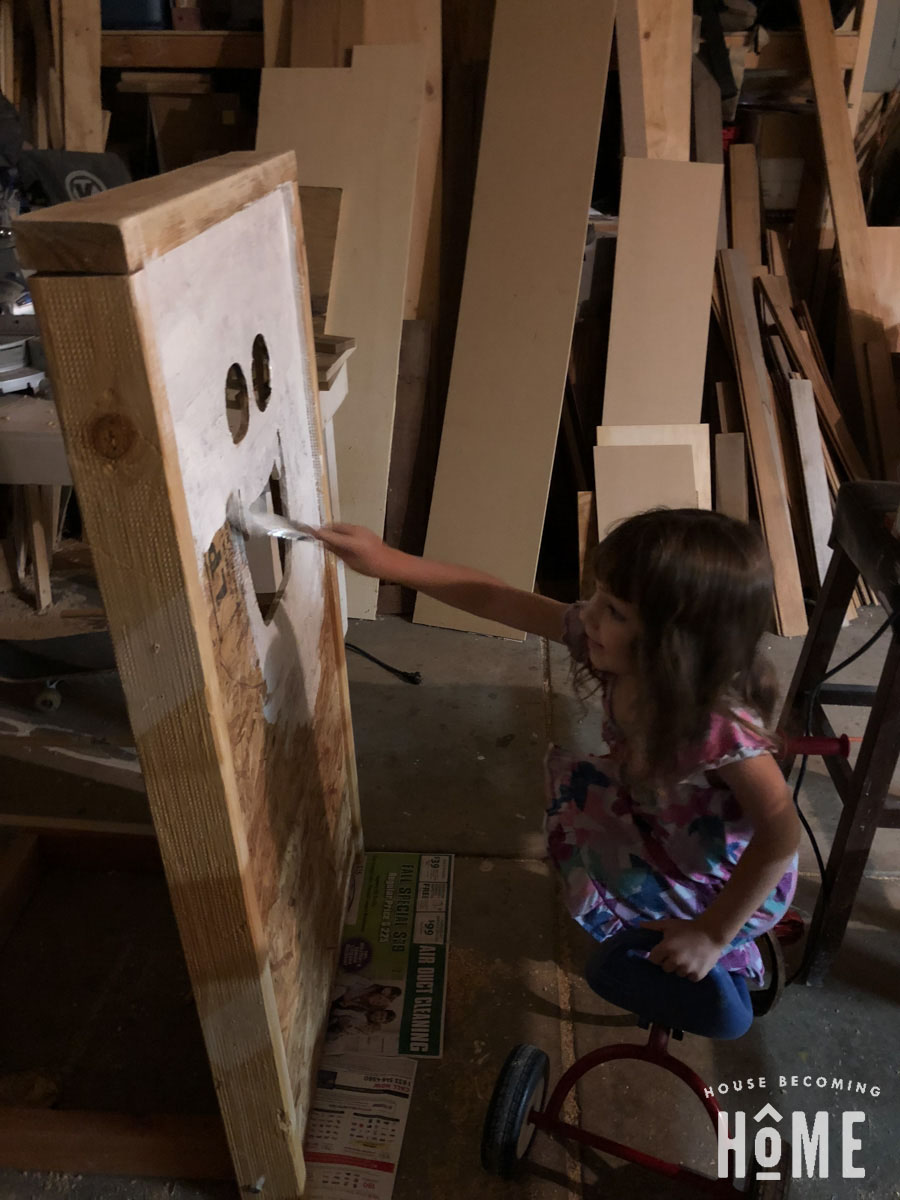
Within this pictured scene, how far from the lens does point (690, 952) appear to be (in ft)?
3.45

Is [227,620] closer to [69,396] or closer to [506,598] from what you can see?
[69,396]

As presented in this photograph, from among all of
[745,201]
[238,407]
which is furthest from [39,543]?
[745,201]

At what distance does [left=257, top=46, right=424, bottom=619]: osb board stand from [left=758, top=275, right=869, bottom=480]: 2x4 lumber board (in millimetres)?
1353

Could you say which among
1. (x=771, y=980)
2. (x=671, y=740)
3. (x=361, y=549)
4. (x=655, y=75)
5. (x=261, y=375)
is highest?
(x=655, y=75)

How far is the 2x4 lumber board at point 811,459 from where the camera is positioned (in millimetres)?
2857

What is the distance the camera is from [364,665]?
260cm

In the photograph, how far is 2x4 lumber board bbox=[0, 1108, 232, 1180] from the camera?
125 cm

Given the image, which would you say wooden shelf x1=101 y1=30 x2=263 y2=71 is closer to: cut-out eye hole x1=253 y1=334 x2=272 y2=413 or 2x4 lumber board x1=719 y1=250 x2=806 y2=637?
2x4 lumber board x1=719 y1=250 x2=806 y2=637

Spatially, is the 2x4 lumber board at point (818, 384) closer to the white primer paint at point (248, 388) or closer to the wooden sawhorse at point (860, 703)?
the wooden sawhorse at point (860, 703)

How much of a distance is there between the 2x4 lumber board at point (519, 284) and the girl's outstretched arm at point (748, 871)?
170 centimetres

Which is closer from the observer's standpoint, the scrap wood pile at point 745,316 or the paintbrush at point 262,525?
the paintbrush at point 262,525

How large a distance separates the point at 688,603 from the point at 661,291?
198 centimetres

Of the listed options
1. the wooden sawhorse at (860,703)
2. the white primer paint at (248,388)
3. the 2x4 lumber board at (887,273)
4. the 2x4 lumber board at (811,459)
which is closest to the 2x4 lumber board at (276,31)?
the white primer paint at (248,388)

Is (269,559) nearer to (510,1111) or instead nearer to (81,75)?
(510,1111)
